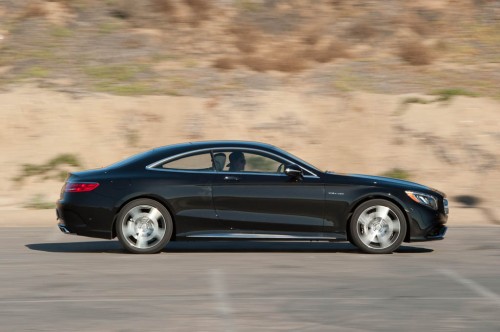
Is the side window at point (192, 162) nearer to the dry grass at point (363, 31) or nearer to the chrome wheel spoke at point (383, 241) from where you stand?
the chrome wheel spoke at point (383, 241)

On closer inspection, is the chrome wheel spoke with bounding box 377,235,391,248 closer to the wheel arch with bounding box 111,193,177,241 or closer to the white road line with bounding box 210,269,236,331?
the white road line with bounding box 210,269,236,331

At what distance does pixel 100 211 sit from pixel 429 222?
405 centimetres

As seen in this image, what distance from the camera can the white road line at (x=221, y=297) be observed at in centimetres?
845

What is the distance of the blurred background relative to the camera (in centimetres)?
2402

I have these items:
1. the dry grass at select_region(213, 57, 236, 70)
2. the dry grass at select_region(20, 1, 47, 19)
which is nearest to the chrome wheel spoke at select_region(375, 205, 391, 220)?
the dry grass at select_region(213, 57, 236, 70)

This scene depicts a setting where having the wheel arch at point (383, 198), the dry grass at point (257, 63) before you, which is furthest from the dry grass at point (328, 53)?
the wheel arch at point (383, 198)

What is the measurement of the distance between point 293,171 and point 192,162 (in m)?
1.28

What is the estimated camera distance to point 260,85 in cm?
2689

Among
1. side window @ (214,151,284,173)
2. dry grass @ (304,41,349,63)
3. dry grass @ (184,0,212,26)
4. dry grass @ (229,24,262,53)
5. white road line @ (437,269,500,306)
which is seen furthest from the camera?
dry grass @ (184,0,212,26)

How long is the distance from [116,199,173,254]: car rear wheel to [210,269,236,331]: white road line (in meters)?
1.44

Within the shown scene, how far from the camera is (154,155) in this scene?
13.1 meters

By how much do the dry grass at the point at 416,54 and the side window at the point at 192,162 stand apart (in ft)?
53.0

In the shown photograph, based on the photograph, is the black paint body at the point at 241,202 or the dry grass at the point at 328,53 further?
the dry grass at the point at 328,53

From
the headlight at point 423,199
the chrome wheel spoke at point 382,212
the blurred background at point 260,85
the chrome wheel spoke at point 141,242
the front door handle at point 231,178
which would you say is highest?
the blurred background at point 260,85
